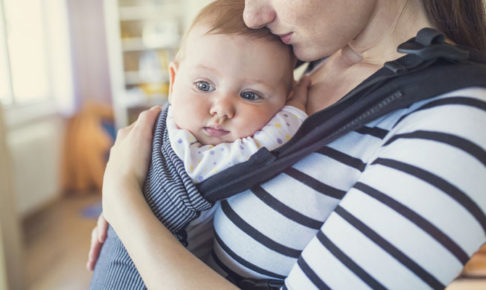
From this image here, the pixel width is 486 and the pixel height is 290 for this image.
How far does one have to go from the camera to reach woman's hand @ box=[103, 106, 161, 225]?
0.87 m

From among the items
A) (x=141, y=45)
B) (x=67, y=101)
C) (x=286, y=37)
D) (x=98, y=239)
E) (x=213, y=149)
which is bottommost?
(x=67, y=101)

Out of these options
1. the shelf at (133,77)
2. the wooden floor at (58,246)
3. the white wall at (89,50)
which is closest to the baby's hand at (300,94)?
the wooden floor at (58,246)

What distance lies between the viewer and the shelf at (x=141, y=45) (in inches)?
202

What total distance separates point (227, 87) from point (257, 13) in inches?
6.7

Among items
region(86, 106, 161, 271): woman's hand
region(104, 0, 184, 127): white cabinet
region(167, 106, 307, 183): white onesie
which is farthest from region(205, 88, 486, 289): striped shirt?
region(104, 0, 184, 127): white cabinet

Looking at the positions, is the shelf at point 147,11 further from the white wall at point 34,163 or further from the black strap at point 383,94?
the black strap at point 383,94

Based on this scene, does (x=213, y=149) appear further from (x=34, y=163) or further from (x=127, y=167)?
(x=34, y=163)

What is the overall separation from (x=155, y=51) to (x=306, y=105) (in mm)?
4489

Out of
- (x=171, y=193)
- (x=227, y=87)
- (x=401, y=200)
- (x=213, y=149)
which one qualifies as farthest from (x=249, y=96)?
(x=401, y=200)

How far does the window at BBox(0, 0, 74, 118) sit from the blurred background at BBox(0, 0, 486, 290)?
11mm

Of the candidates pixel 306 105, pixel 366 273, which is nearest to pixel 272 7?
pixel 306 105

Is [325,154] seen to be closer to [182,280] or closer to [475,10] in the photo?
[182,280]

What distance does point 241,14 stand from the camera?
96 cm

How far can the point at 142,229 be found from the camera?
788 mm
